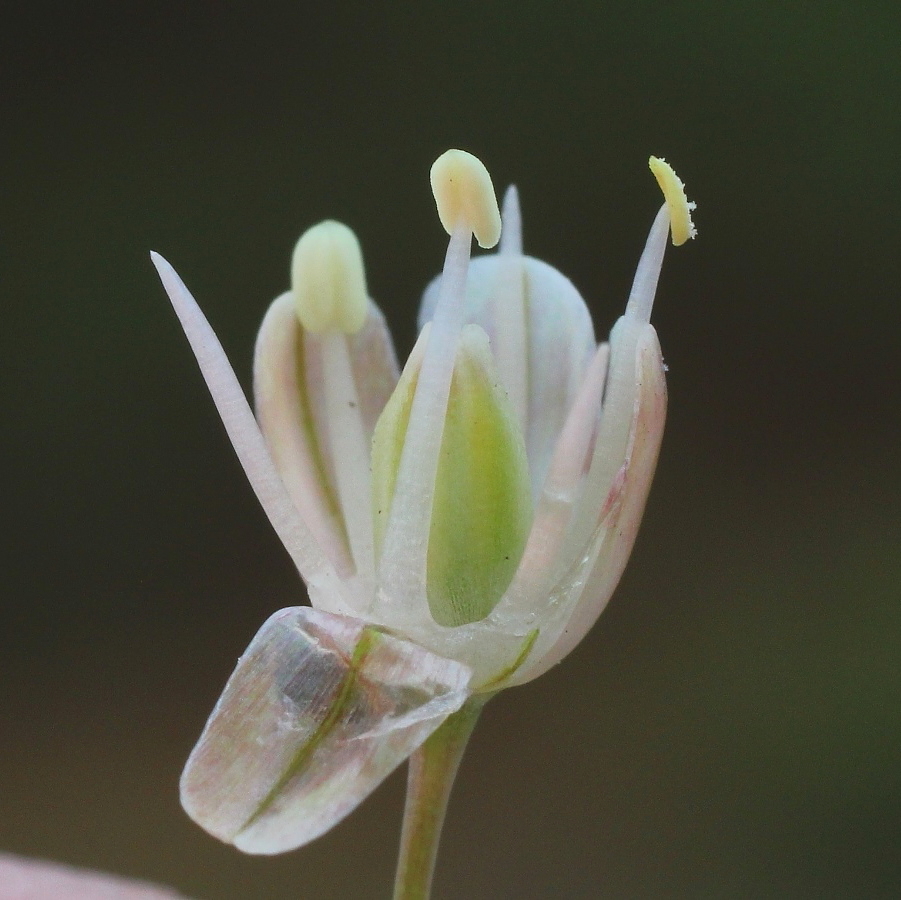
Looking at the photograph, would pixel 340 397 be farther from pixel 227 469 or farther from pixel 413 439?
pixel 227 469

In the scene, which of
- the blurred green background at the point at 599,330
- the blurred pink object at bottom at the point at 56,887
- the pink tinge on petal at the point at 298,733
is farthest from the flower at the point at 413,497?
the blurred green background at the point at 599,330

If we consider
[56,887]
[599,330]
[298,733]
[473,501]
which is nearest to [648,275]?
[473,501]

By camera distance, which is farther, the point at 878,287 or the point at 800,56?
the point at 878,287

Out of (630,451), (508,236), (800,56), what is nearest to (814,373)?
(800,56)

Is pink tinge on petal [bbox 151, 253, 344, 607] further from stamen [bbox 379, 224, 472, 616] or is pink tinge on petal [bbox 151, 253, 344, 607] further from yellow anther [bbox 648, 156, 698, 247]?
yellow anther [bbox 648, 156, 698, 247]

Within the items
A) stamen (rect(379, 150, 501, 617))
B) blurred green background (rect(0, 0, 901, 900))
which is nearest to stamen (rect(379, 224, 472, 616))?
stamen (rect(379, 150, 501, 617))

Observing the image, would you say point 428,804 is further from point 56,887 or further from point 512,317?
point 56,887

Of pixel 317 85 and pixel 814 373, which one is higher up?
pixel 317 85
